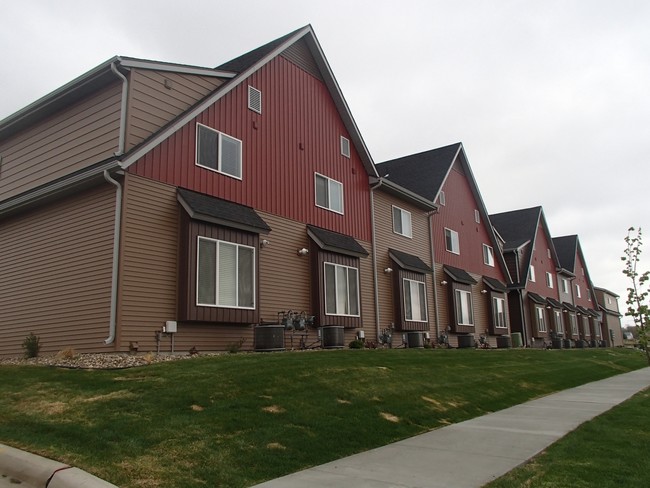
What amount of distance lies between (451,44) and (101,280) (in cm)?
1117

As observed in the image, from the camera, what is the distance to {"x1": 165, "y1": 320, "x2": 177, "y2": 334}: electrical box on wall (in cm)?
1167

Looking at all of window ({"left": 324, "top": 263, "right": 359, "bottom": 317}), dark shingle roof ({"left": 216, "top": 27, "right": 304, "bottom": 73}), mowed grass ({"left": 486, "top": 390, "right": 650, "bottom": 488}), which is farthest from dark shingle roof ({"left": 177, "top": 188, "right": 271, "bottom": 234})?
mowed grass ({"left": 486, "top": 390, "right": 650, "bottom": 488})

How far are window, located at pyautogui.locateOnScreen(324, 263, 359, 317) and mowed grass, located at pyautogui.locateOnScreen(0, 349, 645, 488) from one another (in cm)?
441

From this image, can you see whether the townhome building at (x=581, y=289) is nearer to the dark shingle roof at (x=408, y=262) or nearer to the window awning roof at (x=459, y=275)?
the window awning roof at (x=459, y=275)

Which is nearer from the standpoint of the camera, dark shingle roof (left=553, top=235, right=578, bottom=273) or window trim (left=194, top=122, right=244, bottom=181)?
window trim (left=194, top=122, right=244, bottom=181)

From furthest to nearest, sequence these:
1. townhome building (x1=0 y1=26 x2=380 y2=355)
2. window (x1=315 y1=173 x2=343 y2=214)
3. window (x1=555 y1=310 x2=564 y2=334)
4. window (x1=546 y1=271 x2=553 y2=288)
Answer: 1. window (x1=546 y1=271 x2=553 y2=288)
2. window (x1=555 y1=310 x2=564 y2=334)
3. window (x1=315 y1=173 x2=343 y2=214)
4. townhome building (x1=0 y1=26 x2=380 y2=355)

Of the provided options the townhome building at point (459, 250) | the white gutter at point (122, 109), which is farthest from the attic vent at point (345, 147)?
the white gutter at point (122, 109)

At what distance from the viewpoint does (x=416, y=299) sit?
21.7 meters

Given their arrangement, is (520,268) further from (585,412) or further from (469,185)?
(585,412)

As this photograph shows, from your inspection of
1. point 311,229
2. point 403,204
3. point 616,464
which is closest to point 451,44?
point 311,229

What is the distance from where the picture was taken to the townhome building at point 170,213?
1157 cm

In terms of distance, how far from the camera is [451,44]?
15523 mm

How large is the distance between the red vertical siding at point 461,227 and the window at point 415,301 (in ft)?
10.2

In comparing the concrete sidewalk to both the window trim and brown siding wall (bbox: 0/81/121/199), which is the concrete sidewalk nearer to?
the window trim
